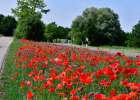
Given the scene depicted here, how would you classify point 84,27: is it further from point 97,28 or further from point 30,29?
point 30,29

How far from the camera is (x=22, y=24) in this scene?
35625mm

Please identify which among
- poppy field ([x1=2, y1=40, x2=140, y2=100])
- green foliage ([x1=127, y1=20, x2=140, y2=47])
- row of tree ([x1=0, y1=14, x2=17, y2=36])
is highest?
row of tree ([x1=0, y1=14, x2=17, y2=36])

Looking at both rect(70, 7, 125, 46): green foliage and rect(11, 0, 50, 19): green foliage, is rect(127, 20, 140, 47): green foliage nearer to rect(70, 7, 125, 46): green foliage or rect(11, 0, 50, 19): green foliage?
rect(70, 7, 125, 46): green foliage

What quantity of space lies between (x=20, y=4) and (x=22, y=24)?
11.5m

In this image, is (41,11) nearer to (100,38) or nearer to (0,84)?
(100,38)

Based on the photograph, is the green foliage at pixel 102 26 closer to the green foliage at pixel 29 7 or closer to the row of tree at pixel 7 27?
the green foliage at pixel 29 7

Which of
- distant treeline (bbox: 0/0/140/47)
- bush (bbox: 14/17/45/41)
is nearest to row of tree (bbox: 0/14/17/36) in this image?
distant treeline (bbox: 0/0/140/47)

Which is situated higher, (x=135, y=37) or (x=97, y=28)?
(x=97, y=28)

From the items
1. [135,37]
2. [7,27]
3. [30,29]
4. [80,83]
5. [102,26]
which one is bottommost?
[80,83]

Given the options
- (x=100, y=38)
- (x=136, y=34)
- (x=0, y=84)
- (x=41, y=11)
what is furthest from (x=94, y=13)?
(x=0, y=84)

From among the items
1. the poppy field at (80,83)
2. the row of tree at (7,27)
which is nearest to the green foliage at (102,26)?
the poppy field at (80,83)

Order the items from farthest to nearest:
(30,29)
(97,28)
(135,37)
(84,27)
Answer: (97,28) < (84,27) < (30,29) < (135,37)

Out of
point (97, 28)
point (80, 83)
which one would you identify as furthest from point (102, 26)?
point (80, 83)

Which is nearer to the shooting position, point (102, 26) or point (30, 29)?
point (30, 29)
